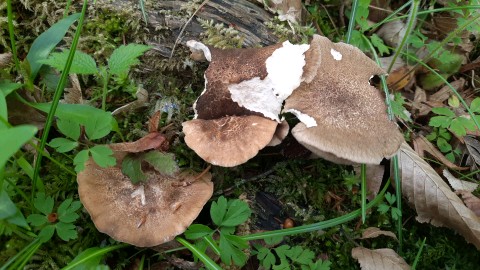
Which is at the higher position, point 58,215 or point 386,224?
point 58,215

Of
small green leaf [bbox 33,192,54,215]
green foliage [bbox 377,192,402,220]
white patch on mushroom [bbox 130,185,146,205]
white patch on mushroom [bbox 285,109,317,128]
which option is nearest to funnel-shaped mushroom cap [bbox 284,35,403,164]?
white patch on mushroom [bbox 285,109,317,128]

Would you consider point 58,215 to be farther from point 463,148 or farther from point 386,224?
point 463,148

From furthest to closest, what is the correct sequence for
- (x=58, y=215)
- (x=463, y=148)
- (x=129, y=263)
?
(x=463, y=148) < (x=129, y=263) < (x=58, y=215)

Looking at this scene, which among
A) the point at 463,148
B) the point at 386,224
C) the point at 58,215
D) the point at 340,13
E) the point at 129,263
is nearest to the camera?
the point at 58,215

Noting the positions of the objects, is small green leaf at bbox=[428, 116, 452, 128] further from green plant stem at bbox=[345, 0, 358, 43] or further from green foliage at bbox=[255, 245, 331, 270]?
green foliage at bbox=[255, 245, 331, 270]

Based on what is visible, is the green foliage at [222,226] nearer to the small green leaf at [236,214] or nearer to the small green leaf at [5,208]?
the small green leaf at [236,214]

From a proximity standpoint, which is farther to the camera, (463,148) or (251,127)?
(463,148)

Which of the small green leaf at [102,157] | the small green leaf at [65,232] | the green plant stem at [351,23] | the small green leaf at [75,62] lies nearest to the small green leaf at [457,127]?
the green plant stem at [351,23]

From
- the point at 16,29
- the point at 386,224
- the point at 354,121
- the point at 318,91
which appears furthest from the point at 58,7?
the point at 386,224
